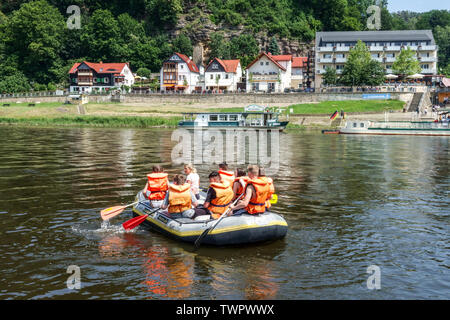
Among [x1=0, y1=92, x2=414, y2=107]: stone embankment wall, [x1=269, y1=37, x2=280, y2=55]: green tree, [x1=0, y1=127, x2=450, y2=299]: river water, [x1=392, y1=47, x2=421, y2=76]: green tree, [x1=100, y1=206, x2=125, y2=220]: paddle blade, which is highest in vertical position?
[x1=269, y1=37, x2=280, y2=55]: green tree

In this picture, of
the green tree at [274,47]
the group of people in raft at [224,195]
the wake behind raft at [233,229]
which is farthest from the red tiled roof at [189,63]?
the wake behind raft at [233,229]

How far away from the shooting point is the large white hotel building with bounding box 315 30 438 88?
109m

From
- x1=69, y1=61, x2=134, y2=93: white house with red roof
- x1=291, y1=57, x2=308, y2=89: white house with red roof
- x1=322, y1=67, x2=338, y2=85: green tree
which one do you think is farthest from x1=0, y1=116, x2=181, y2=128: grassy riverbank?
x1=291, y1=57, x2=308, y2=89: white house with red roof

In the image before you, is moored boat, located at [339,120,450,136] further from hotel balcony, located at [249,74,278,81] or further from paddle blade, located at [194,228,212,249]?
paddle blade, located at [194,228,212,249]

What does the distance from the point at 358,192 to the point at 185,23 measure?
377ft

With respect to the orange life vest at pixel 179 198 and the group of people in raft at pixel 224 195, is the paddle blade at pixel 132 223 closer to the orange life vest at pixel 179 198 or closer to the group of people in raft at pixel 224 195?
the group of people in raft at pixel 224 195

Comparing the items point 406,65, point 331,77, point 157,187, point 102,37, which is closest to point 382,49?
point 406,65

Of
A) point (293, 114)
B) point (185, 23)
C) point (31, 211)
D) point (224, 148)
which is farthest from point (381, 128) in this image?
point (185, 23)

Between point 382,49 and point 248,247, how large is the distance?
10579 centimetres

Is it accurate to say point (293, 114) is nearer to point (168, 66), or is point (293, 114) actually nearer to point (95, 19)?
point (168, 66)

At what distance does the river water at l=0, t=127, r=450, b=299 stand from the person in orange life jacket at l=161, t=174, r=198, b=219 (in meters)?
1.02

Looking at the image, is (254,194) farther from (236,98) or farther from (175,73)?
(175,73)

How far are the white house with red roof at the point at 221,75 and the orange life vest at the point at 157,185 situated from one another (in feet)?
310

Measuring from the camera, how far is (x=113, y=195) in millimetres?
21906
